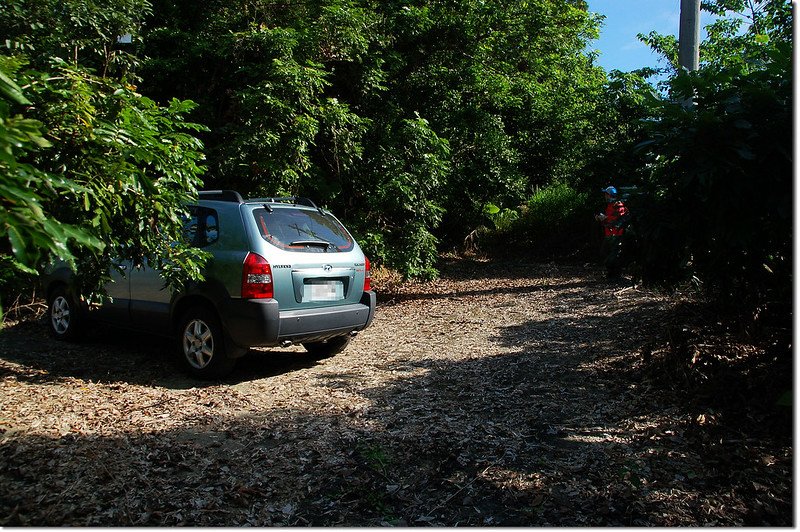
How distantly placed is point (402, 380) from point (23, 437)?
10.2 feet

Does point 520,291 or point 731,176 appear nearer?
point 731,176

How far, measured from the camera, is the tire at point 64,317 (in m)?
7.41

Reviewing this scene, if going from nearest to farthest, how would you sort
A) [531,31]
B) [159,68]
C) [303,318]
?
[303,318], [159,68], [531,31]

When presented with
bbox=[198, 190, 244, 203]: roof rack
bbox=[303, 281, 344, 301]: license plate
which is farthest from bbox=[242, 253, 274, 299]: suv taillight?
bbox=[198, 190, 244, 203]: roof rack

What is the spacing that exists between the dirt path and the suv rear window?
129 cm

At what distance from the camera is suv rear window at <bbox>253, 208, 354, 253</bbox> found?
235 inches

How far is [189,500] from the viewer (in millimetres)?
3523

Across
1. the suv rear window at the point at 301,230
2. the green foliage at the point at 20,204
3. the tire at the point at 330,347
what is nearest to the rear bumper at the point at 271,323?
the suv rear window at the point at 301,230

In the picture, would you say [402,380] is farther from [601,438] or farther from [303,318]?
[601,438]

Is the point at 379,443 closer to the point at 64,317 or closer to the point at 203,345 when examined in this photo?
the point at 203,345

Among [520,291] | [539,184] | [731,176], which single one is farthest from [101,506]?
[539,184]

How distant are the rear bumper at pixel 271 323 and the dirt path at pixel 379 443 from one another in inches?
18.2

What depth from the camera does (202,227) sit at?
6.23m

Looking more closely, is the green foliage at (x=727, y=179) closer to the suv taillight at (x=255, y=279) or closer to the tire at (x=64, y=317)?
the suv taillight at (x=255, y=279)
